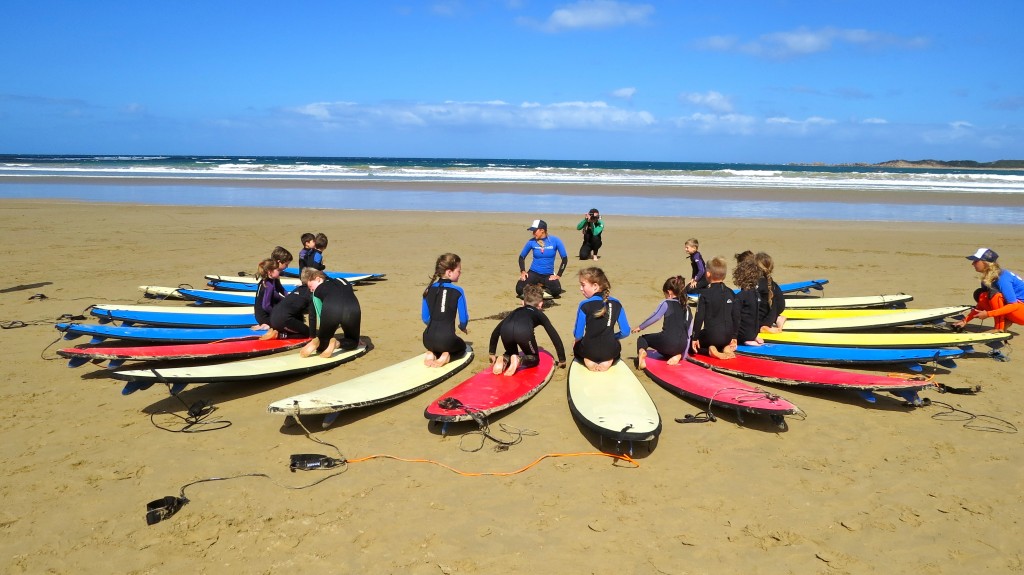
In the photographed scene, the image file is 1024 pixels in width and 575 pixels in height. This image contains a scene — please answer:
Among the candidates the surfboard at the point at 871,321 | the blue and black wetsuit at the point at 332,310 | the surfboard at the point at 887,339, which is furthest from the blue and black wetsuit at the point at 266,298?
the surfboard at the point at 871,321

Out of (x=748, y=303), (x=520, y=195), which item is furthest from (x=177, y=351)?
(x=520, y=195)

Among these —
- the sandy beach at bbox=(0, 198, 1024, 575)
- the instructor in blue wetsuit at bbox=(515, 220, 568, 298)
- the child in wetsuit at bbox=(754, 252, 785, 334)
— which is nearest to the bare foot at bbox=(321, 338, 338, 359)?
the sandy beach at bbox=(0, 198, 1024, 575)

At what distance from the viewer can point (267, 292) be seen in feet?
26.2

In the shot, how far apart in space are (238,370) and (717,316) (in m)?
5.24

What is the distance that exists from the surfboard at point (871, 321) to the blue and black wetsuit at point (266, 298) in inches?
272

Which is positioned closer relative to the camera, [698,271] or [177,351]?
[177,351]

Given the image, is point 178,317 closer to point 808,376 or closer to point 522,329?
point 522,329

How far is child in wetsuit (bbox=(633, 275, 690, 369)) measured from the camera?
668cm

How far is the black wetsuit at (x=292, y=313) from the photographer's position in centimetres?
745

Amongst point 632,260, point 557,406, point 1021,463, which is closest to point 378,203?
point 632,260

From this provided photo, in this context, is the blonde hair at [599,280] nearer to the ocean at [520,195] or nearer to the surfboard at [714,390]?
the surfboard at [714,390]

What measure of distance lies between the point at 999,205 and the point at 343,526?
35914 millimetres

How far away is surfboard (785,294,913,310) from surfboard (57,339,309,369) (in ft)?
25.0

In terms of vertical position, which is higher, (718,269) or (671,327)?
(718,269)
